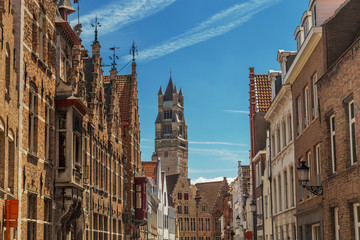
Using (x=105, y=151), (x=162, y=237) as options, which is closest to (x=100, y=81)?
(x=105, y=151)

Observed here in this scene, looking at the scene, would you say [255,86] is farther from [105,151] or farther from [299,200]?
[299,200]

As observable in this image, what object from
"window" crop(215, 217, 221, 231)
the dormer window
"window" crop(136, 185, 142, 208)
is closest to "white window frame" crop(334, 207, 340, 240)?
the dormer window

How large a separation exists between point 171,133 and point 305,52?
544ft

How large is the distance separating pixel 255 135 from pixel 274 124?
11818 mm

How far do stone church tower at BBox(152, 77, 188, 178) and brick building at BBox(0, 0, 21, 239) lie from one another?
165505 mm

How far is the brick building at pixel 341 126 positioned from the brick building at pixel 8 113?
28.2 ft

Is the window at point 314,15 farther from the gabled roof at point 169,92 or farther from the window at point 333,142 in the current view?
the gabled roof at point 169,92

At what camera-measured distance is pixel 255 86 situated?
4534cm

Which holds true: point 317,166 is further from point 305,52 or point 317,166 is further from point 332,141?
point 305,52

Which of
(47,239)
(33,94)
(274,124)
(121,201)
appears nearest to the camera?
(33,94)

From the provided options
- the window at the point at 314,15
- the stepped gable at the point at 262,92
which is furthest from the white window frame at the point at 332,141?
the stepped gable at the point at 262,92

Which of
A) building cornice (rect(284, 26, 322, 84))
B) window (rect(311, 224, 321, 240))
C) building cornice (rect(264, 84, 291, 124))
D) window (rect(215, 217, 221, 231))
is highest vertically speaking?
building cornice (rect(284, 26, 322, 84))

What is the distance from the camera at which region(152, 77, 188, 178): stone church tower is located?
18575 centimetres

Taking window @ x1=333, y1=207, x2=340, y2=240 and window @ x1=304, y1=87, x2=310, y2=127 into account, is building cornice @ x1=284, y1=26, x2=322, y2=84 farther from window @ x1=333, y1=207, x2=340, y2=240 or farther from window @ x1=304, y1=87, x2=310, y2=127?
window @ x1=333, y1=207, x2=340, y2=240
